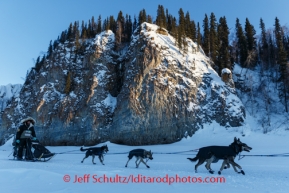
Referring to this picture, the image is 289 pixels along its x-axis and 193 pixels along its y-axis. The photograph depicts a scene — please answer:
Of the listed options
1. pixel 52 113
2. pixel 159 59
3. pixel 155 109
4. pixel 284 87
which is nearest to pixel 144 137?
pixel 155 109

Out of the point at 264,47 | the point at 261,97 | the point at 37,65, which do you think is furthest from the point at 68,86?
the point at 264,47

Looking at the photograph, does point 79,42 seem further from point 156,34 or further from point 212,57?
point 212,57

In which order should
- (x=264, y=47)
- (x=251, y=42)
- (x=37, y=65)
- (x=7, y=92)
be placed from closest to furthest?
1. (x=251, y=42)
2. (x=264, y=47)
3. (x=37, y=65)
4. (x=7, y=92)

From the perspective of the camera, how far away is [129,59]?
34.4m

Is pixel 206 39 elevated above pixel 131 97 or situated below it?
above

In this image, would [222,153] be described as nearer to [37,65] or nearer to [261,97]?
[261,97]

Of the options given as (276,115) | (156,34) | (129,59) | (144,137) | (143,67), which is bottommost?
(144,137)

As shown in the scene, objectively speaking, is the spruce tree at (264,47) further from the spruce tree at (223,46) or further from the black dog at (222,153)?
the black dog at (222,153)

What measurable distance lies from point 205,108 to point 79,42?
1161 inches

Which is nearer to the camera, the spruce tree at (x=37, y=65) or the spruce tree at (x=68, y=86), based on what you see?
the spruce tree at (x=68, y=86)

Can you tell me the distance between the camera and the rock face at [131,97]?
27250mm

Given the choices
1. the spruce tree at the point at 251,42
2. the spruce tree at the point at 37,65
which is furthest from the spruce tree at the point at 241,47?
the spruce tree at the point at 37,65

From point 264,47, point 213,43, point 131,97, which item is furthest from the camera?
point 264,47

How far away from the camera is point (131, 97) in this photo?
95.0 feet
